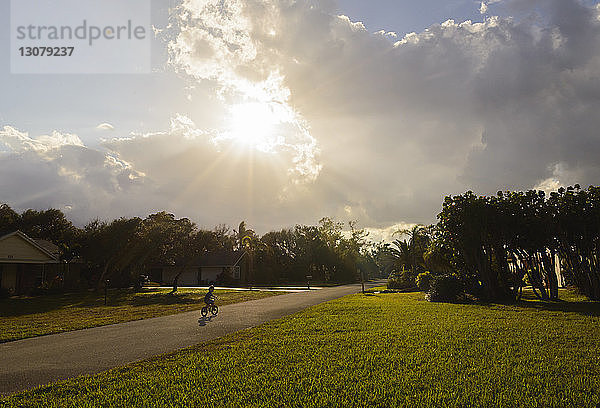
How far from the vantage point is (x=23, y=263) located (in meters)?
33.7

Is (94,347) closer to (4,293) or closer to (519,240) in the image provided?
(519,240)

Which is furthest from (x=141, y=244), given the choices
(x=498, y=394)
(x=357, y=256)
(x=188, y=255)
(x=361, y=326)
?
(x=357, y=256)

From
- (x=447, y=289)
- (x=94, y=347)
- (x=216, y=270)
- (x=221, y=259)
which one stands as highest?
(x=221, y=259)

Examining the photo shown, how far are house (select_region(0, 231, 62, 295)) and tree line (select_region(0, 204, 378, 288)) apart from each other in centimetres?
155

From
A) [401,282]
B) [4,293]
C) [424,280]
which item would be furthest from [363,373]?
[401,282]

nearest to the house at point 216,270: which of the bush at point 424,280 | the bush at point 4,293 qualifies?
the bush at point 4,293

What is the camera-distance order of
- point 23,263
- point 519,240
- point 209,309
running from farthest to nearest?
point 23,263
point 519,240
point 209,309

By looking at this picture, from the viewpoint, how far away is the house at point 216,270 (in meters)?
60.2

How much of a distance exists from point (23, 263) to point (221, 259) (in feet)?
104

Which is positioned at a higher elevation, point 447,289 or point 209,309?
point 209,309

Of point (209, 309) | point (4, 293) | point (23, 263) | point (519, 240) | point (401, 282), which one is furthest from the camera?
point (401, 282)

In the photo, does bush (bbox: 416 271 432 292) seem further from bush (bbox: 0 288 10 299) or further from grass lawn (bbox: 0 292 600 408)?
bush (bbox: 0 288 10 299)

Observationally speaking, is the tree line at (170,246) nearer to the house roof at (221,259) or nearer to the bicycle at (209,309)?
the house roof at (221,259)

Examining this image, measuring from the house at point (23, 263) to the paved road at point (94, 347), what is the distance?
21.5m
